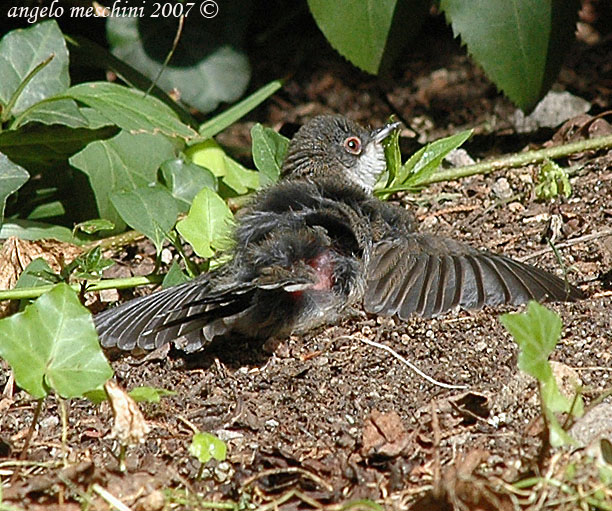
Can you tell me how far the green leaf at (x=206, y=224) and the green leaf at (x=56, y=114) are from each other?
0.60m

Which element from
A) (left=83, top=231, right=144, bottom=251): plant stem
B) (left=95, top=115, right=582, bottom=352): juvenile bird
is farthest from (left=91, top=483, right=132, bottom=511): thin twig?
(left=83, top=231, right=144, bottom=251): plant stem

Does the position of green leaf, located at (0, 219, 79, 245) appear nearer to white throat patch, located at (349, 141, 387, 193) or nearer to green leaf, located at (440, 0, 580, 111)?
white throat patch, located at (349, 141, 387, 193)

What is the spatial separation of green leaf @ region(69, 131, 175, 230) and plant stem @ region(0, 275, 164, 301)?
565 millimetres

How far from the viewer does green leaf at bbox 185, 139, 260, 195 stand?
468cm

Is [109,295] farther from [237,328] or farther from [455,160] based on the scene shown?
[455,160]

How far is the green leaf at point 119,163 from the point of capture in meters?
4.55

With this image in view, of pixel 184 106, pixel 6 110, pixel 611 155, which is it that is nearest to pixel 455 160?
pixel 611 155

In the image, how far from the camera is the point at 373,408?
3.16 meters

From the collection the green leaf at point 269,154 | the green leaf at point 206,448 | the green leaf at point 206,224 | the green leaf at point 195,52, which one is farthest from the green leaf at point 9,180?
the green leaf at point 206,448

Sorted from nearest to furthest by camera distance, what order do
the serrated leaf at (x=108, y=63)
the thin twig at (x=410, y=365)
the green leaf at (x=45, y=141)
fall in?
the thin twig at (x=410, y=365)
the green leaf at (x=45, y=141)
the serrated leaf at (x=108, y=63)

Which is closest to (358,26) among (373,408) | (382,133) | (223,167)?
(382,133)

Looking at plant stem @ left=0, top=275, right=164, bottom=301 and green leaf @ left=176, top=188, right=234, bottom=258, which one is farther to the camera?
green leaf @ left=176, top=188, right=234, bottom=258

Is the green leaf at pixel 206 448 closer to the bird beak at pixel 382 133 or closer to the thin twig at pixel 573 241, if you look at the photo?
the thin twig at pixel 573 241
